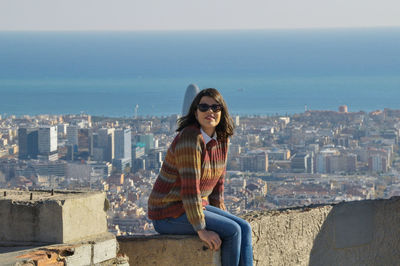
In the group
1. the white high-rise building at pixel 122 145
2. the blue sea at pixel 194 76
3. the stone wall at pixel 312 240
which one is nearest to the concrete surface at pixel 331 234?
the stone wall at pixel 312 240

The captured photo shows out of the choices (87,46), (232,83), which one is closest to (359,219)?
(232,83)

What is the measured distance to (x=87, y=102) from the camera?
88.8m

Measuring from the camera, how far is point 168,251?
2104mm

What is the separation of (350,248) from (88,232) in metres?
0.89

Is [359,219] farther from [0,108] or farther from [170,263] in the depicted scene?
[0,108]

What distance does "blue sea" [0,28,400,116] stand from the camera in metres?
84.4

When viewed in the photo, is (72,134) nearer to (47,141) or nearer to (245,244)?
(47,141)

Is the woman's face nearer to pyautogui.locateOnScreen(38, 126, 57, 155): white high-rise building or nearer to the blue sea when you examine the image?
pyautogui.locateOnScreen(38, 126, 57, 155): white high-rise building

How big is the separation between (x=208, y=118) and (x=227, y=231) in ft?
1.05

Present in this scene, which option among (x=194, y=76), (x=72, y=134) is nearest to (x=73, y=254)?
(x=72, y=134)

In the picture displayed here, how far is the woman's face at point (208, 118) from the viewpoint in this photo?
2240 millimetres

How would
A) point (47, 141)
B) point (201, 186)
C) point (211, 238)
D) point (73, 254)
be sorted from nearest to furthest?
point (73, 254)
point (211, 238)
point (201, 186)
point (47, 141)

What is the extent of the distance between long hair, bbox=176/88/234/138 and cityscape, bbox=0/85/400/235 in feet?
77.8

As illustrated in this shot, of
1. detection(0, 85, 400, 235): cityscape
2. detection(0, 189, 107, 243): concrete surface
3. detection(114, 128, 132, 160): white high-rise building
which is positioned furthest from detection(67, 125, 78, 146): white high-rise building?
detection(0, 189, 107, 243): concrete surface
